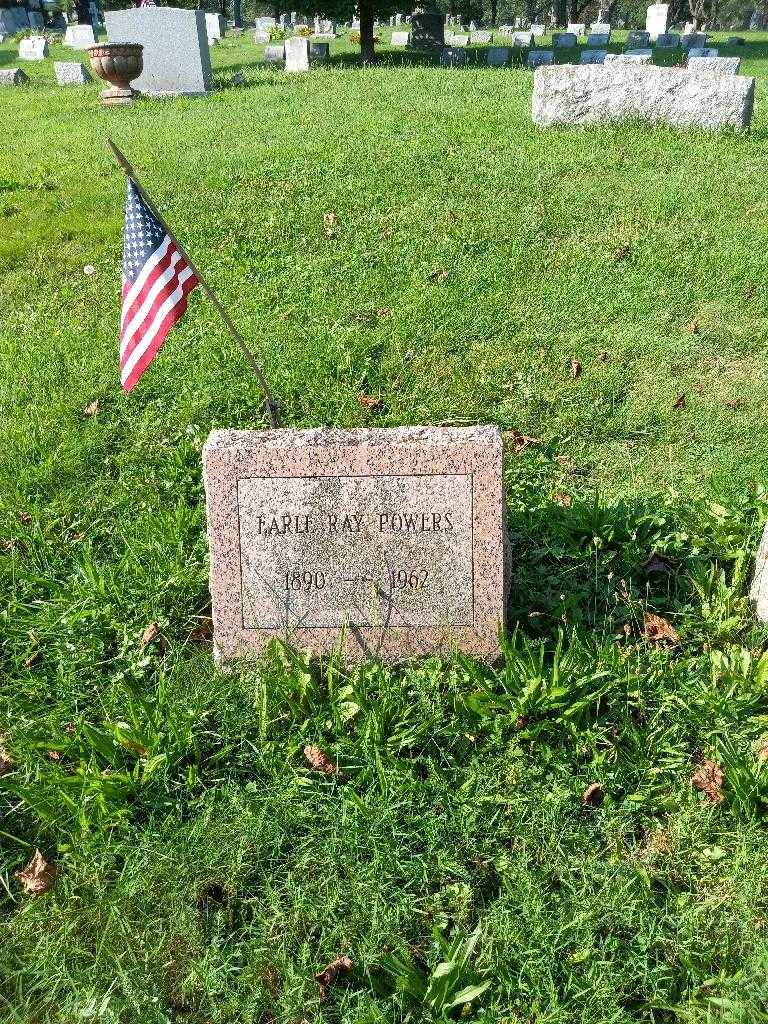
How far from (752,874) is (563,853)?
59 cm

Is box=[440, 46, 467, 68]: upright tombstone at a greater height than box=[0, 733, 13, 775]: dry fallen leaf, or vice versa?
box=[440, 46, 467, 68]: upright tombstone

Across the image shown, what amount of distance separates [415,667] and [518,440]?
1.93 metres

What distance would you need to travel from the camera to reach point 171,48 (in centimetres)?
1356

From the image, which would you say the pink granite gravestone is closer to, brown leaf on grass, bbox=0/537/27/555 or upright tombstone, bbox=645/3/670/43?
brown leaf on grass, bbox=0/537/27/555

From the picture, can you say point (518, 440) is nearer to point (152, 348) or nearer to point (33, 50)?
point (152, 348)

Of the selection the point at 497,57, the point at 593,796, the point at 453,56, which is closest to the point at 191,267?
the point at 593,796

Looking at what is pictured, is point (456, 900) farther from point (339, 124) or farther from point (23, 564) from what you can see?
point (339, 124)

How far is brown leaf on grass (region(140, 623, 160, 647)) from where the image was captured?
11.8 feet

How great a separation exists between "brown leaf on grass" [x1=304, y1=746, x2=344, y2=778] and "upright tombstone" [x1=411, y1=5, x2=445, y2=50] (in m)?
23.8

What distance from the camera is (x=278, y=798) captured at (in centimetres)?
289

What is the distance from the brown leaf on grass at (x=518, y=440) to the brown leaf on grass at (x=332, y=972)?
2.97 meters

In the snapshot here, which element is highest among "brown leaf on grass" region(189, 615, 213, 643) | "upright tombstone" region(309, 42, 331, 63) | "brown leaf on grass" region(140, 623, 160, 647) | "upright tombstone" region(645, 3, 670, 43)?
"upright tombstone" region(645, 3, 670, 43)

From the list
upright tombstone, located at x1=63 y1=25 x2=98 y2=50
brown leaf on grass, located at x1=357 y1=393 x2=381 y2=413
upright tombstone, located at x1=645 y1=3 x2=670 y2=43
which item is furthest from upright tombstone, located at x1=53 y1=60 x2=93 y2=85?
upright tombstone, located at x1=645 y1=3 x2=670 y2=43

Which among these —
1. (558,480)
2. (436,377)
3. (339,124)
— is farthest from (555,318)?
(339,124)
